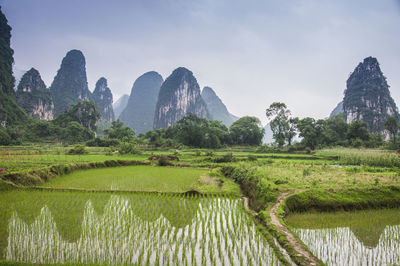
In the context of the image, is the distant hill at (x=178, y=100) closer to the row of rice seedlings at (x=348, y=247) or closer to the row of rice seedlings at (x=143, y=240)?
the row of rice seedlings at (x=143, y=240)

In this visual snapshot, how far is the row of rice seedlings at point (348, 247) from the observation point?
3484mm

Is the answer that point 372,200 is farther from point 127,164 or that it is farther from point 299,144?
point 299,144

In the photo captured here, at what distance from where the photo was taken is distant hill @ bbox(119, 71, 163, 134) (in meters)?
135

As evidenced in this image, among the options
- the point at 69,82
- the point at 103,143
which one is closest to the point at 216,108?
the point at 69,82

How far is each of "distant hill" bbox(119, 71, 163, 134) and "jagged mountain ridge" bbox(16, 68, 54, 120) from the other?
55.4 meters

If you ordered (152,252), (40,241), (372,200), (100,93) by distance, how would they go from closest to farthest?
(152,252) → (40,241) → (372,200) → (100,93)

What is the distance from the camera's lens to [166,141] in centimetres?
3672

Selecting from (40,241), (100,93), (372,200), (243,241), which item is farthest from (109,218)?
(100,93)

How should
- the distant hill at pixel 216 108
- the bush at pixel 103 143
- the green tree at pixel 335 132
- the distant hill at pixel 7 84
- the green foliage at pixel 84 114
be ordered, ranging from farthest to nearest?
1. the distant hill at pixel 216 108
2. the green foliage at pixel 84 114
3. the distant hill at pixel 7 84
4. the bush at pixel 103 143
5. the green tree at pixel 335 132

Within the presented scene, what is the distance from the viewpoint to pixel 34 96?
7400 centimetres

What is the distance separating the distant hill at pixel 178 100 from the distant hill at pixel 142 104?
2464 cm

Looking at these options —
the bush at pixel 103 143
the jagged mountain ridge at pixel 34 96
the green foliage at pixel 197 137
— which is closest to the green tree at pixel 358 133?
the green foliage at pixel 197 137

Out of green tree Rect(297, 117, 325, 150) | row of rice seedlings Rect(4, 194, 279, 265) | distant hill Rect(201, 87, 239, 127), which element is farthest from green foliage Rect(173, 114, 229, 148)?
distant hill Rect(201, 87, 239, 127)

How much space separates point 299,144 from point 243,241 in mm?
31617
